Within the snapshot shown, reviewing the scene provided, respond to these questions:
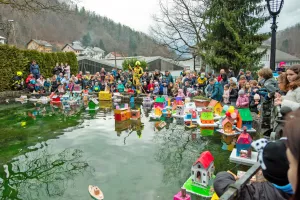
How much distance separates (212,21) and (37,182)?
14.0m

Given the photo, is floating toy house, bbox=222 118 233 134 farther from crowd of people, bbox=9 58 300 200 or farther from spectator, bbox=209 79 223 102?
spectator, bbox=209 79 223 102

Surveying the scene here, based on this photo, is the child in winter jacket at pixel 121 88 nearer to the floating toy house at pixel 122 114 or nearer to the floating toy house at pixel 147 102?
the floating toy house at pixel 147 102

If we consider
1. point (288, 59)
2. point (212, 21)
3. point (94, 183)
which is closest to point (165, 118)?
point (94, 183)

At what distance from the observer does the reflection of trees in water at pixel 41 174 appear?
3.91m

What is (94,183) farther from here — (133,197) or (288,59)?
(288,59)

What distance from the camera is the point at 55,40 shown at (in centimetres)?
6944

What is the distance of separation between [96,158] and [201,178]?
2292 mm

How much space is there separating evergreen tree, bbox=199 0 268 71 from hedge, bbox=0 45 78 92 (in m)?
10.9

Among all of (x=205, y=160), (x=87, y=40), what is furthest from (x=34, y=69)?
(x=87, y=40)

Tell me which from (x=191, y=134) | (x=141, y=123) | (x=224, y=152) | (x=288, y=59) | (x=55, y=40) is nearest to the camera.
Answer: (x=224, y=152)

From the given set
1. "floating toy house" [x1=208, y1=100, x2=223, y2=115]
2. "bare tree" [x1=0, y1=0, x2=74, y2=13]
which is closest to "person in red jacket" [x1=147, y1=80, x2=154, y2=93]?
"floating toy house" [x1=208, y1=100, x2=223, y2=115]

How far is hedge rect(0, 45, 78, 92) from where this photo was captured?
1473 centimetres

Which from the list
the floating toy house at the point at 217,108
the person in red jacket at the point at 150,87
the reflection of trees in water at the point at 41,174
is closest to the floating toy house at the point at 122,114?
the reflection of trees in water at the point at 41,174

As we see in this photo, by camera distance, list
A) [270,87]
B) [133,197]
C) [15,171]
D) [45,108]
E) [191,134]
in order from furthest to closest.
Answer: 1. [45,108]
2. [191,134]
3. [270,87]
4. [15,171]
5. [133,197]
